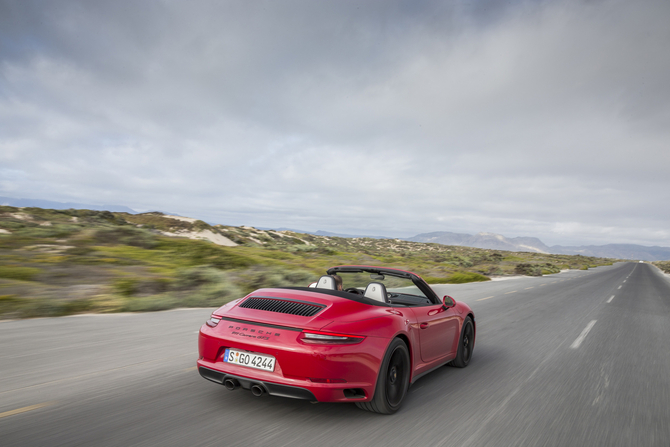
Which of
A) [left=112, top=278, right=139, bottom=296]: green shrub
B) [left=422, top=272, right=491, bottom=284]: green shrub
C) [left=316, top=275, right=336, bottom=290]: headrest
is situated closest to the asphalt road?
[left=316, top=275, right=336, bottom=290]: headrest

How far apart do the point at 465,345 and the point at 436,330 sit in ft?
4.41

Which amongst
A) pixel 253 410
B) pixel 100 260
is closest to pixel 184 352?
pixel 253 410

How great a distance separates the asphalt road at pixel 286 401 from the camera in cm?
324

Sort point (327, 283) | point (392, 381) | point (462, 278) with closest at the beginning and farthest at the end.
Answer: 1. point (392, 381)
2. point (327, 283)
3. point (462, 278)

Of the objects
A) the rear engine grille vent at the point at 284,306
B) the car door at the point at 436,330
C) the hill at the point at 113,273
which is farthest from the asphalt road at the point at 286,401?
the hill at the point at 113,273

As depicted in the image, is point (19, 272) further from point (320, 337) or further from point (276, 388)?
point (320, 337)

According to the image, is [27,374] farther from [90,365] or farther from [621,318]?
[621,318]

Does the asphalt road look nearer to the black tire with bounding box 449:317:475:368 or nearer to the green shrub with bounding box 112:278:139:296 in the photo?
the black tire with bounding box 449:317:475:368

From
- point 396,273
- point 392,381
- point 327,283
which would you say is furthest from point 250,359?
point 396,273

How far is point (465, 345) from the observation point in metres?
5.75

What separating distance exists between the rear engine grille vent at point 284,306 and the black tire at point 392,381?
0.73 m

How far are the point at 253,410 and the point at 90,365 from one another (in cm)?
244

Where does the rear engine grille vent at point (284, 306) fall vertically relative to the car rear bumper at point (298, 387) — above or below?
above

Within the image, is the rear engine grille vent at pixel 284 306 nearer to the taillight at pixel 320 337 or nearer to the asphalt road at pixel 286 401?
the taillight at pixel 320 337
